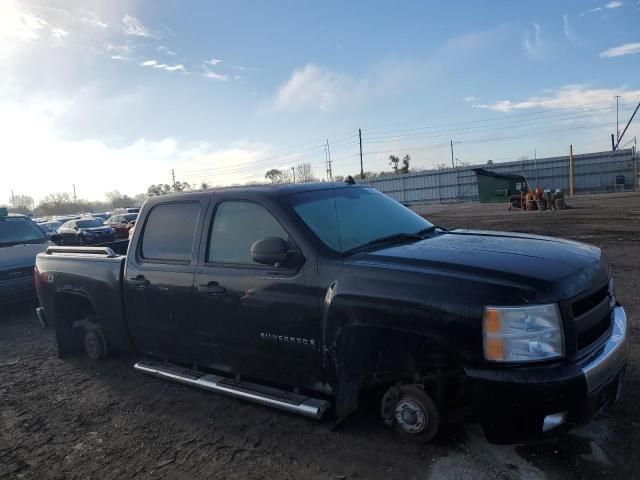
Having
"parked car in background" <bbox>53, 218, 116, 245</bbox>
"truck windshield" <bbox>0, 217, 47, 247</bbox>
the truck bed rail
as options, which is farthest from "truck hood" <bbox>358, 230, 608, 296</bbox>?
"parked car in background" <bbox>53, 218, 116, 245</bbox>

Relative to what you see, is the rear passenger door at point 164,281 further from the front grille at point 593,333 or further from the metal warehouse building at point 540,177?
the metal warehouse building at point 540,177

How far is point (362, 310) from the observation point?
120 inches

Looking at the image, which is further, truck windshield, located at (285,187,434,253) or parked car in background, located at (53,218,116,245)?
parked car in background, located at (53,218,116,245)

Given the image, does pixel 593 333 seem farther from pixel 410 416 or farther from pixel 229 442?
pixel 229 442

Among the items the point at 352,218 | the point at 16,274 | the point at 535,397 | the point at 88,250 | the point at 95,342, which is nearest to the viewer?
the point at 535,397

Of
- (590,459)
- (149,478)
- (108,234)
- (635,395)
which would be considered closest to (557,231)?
(635,395)

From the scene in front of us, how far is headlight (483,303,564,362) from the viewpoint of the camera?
8.67ft

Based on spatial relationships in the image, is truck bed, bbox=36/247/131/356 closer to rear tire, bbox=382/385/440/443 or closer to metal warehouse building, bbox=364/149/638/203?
rear tire, bbox=382/385/440/443

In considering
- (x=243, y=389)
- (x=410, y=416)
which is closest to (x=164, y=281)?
(x=243, y=389)

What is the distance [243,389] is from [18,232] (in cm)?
762

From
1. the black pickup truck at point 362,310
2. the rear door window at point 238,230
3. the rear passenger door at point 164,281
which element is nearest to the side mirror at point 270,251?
the black pickup truck at point 362,310

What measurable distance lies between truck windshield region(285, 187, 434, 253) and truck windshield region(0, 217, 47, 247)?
7.43 m

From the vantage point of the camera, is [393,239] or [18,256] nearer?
[393,239]

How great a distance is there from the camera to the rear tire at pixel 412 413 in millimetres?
3088
